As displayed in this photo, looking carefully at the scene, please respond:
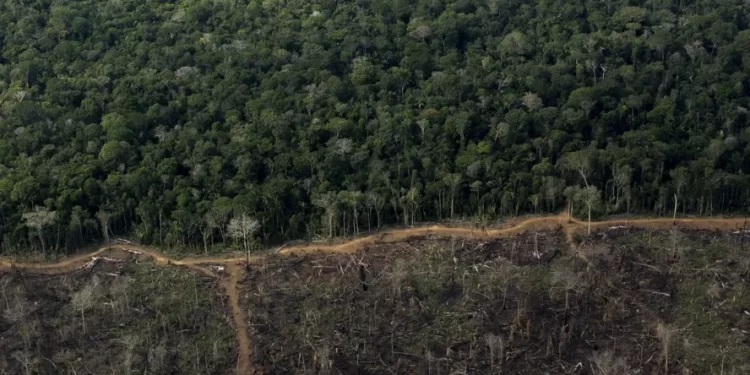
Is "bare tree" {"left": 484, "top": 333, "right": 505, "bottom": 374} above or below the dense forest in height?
below

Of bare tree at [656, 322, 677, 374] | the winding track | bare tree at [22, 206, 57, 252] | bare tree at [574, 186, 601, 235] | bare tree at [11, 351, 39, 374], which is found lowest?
bare tree at [656, 322, 677, 374]

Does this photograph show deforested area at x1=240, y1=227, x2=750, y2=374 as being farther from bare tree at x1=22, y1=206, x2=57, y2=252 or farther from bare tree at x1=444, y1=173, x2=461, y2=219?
bare tree at x1=22, y1=206, x2=57, y2=252

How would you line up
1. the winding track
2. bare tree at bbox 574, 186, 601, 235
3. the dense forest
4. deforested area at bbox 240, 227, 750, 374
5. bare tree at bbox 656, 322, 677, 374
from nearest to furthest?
1. bare tree at bbox 656, 322, 677, 374
2. deforested area at bbox 240, 227, 750, 374
3. the winding track
4. bare tree at bbox 574, 186, 601, 235
5. the dense forest

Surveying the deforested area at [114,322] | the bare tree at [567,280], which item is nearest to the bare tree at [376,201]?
the deforested area at [114,322]

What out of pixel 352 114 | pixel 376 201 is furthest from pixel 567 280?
pixel 352 114

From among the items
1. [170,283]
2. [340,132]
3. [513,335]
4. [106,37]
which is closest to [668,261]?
[513,335]

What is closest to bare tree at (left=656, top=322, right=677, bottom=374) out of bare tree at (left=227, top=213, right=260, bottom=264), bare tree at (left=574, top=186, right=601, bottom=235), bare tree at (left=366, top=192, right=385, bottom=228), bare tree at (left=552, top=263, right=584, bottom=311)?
bare tree at (left=552, top=263, right=584, bottom=311)

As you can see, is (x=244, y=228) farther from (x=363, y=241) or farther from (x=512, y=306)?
(x=512, y=306)
